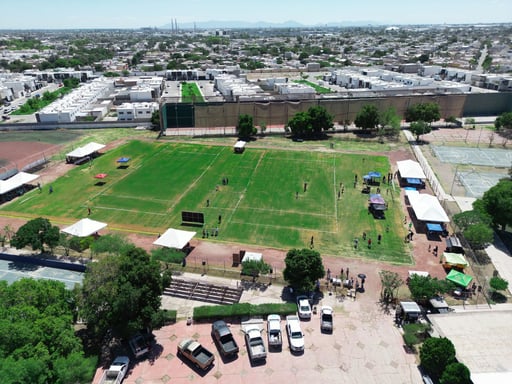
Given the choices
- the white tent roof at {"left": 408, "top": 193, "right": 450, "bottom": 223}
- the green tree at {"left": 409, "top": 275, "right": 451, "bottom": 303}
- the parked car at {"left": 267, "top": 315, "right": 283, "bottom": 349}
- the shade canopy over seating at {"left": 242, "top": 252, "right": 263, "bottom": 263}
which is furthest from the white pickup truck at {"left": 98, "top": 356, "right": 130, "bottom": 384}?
the white tent roof at {"left": 408, "top": 193, "right": 450, "bottom": 223}

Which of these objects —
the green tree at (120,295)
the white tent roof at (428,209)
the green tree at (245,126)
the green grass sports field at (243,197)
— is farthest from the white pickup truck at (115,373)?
the green tree at (245,126)

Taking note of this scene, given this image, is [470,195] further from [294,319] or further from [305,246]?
[294,319]

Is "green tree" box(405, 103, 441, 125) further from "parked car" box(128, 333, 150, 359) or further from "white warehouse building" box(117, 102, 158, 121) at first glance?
"parked car" box(128, 333, 150, 359)

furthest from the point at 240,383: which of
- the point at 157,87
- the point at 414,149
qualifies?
the point at 157,87

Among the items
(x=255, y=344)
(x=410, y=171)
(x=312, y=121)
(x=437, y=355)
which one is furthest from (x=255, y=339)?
(x=312, y=121)

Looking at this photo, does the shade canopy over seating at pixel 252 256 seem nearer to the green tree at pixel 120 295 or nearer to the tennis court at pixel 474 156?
the green tree at pixel 120 295
